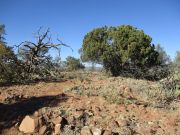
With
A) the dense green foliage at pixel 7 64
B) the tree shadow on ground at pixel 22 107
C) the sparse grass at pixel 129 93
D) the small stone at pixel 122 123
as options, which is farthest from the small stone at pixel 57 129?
the dense green foliage at pixel 7 64

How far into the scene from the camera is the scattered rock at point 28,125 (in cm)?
882

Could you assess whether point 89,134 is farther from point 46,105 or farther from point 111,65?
point 111,65

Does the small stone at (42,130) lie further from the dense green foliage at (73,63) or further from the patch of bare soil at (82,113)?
the dense green foliage at (73,63)

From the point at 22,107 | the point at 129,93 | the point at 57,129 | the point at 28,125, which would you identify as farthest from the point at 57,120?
the point at 129,93

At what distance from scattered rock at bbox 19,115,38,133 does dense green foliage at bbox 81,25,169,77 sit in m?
13.3

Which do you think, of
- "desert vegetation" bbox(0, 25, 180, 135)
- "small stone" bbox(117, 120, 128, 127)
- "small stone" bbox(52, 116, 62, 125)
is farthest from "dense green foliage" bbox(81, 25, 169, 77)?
"small stone" bbox(52, 116, 62, 125)

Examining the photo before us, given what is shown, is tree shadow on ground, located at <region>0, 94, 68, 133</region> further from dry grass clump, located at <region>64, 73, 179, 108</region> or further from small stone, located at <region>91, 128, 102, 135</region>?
small stone, located at <region>91, 128, 102, 135</region>

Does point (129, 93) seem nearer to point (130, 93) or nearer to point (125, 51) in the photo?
point (130, 93)

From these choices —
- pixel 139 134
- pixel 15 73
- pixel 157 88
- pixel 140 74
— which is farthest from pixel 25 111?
pixel 140 74

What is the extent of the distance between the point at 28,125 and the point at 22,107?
1.55m

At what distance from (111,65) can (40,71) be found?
7.60 m

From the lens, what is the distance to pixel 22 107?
1036cm

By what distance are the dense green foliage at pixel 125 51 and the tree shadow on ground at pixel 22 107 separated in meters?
11.0

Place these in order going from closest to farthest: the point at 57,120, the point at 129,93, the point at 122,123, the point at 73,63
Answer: the point at 57,120 < the point at 122,123 < the point at 129,93 < the point at 73,63
